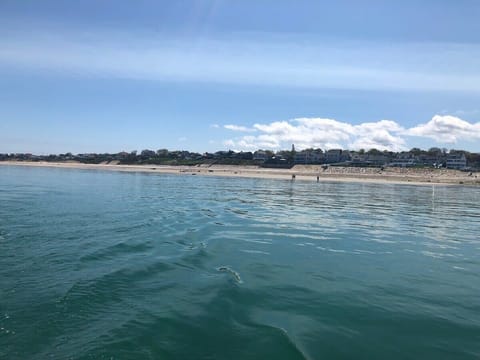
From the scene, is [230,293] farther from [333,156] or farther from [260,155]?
[260,155]

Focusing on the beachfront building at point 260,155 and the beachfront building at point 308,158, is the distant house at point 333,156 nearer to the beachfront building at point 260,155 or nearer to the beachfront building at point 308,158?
the beachfront building at point 308,158

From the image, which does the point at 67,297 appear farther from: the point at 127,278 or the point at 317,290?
the point at 317,290

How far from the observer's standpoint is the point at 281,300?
382 inches

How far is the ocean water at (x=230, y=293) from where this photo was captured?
23.6 ft

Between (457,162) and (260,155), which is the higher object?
(260,155)

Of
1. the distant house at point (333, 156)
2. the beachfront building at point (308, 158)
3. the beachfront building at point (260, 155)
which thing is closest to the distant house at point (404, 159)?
the distant house at point (333, 156)

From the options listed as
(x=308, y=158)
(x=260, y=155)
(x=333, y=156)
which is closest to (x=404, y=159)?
(x=333, y=156)

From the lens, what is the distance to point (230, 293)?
995cm

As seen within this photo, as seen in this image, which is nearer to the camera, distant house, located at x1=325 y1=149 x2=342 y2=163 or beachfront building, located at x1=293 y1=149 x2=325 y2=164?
beachfront building, located at x1=293 y1=149 x2=325 y2=164

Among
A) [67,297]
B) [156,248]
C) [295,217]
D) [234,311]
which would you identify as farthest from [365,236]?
[67,297]

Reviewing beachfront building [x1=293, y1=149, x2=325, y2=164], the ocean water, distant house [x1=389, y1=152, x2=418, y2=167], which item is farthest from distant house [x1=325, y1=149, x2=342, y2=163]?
the ocean water

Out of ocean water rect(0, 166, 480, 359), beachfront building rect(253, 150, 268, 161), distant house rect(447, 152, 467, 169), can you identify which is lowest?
ocean water rect(0, 166, 480, 359)

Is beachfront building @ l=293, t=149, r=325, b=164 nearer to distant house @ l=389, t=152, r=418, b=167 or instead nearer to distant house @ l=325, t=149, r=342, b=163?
distant house @ l=325, t=149, r=342, b=163

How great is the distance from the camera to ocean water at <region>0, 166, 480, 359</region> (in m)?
7.20
